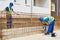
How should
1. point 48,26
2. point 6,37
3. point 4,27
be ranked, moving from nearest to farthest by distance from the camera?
1. point 6,37
2. point 4,27
3. point 48,26

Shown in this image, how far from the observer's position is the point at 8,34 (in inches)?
535

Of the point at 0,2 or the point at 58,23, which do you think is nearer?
the point at 0,2

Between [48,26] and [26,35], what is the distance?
2.00 meters

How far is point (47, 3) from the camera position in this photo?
93.7ft

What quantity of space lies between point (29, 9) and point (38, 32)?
640cm

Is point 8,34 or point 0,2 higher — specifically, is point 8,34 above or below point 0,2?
below

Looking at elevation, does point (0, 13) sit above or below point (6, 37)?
above

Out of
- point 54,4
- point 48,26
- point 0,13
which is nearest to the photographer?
point 48,26

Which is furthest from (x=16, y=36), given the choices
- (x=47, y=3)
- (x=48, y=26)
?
(x=47, y=3)

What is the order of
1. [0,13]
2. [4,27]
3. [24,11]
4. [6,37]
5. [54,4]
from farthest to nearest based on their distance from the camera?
[54,4]
[24,11]
[0,13]
[4,27]
[6,37]

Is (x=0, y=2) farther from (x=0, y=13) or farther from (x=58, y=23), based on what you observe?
(x=58, y=23)

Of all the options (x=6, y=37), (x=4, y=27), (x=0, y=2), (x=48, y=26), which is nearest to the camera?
(x=6, y=37)

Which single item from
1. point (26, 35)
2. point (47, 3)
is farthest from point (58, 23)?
point (26, 35)

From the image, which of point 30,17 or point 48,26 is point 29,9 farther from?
point 48,26
